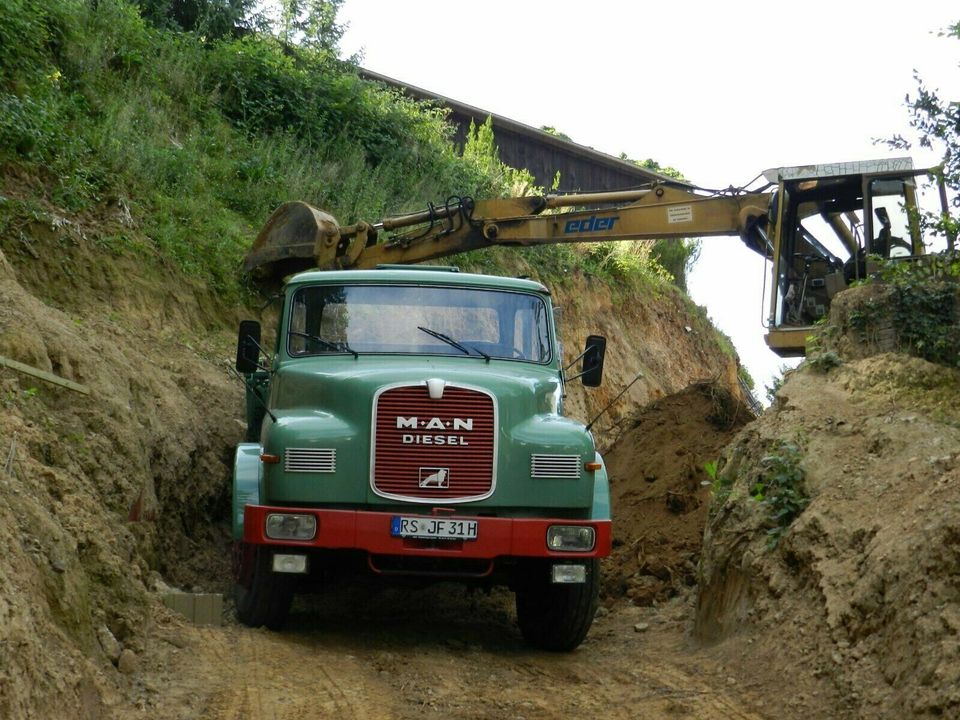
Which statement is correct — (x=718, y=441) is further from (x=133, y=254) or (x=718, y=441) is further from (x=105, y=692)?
(x=105, y=692)

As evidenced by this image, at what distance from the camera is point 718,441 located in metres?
13.2

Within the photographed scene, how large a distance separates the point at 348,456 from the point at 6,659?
3222mm

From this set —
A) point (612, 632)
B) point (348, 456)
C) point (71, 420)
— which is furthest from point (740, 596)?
point (71, 420)

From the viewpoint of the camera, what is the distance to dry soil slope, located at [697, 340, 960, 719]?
629 centimetres

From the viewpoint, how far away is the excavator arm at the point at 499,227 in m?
14.4

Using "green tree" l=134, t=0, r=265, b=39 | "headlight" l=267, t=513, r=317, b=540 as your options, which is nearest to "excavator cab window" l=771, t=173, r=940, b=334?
"headlight" l=267, t=513, r=317, b=540

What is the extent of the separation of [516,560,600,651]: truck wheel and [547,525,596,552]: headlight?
0.25 m

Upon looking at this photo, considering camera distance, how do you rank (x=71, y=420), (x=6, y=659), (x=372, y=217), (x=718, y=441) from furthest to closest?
1. (x=372, y=217)
2. (x=718, y=441)
3. (x=71, y=420)
4. (x=6, y=659)

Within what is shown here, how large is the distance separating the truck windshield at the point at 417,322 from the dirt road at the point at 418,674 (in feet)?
6.96

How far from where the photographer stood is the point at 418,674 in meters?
7.57

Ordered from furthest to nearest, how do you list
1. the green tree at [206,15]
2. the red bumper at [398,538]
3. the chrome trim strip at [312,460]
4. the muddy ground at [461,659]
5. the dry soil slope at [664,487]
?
the green tree at [206,15] → the dry soil slope at [664,487] → the chrome trim strip at [312,460] → the red bumper at [398,538] → the muddy ground at [461,659]

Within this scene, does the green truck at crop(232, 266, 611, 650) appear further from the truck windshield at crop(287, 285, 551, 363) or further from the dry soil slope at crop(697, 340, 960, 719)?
the dry soil slope at crop(697, 340, 960, 719)

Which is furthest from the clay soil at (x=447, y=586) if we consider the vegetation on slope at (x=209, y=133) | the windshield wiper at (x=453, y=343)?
the windshield wiper at (x=453, y=343)

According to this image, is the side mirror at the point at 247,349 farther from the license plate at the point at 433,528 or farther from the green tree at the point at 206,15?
the green tree at the point at 206,15
